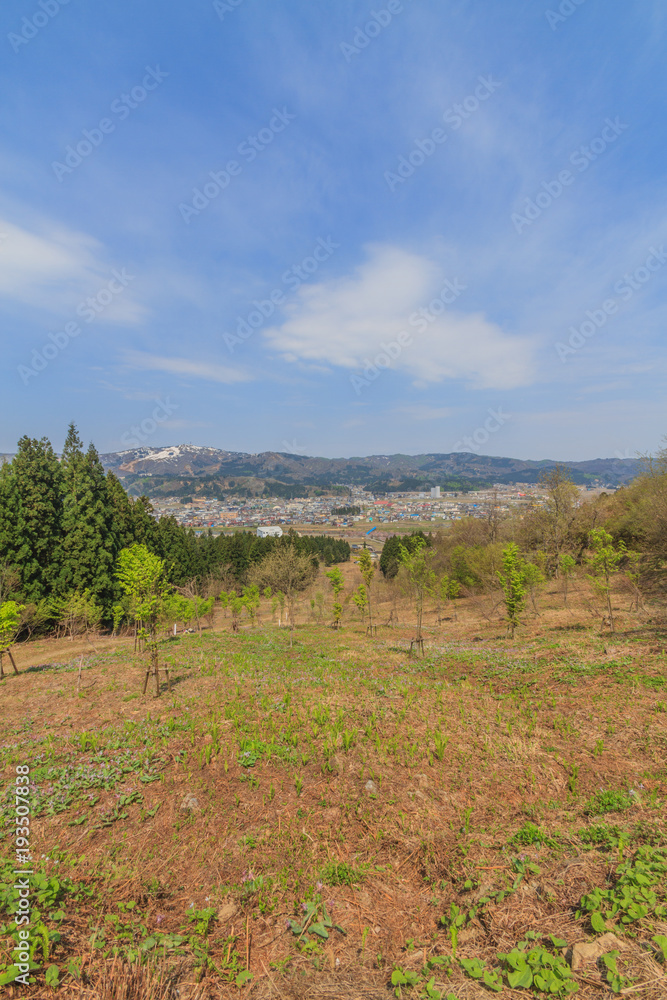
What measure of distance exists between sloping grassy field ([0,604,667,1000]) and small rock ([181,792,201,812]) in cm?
3

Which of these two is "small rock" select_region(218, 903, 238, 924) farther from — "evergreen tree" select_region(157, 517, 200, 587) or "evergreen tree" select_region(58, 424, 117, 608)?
"evergreen tree" select_region(157, 517, 200, 587)

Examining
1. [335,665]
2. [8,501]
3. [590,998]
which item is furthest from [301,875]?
[8,501]

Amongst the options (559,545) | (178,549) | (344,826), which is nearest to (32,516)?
(178,549)

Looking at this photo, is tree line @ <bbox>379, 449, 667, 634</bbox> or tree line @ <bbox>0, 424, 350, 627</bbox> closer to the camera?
tree line @ <bbox>379, 449, 667, 634</bbox>

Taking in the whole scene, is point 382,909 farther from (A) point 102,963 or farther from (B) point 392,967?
(A) point 102,963

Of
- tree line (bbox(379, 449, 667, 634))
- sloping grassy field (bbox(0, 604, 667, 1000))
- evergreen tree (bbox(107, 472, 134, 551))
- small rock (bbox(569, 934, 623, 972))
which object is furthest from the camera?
evergreen tree (bbox(107, 472, 134, 551))

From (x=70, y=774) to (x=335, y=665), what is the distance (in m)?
10.4

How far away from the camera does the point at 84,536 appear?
119 ft

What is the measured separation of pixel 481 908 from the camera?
15.8 feet

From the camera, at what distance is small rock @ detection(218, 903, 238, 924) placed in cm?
498

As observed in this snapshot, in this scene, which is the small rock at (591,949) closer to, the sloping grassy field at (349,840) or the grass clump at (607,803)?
the sloping grassy field at (349,840)

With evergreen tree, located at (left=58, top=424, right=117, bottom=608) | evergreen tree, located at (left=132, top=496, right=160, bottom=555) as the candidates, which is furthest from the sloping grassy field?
evergreen tree, located at (left=132, top=496, right=160, bottom=555)

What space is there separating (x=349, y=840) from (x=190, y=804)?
2831 mm

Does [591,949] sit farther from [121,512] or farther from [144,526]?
[144,526]
